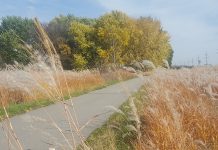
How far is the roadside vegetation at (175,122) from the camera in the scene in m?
5.40

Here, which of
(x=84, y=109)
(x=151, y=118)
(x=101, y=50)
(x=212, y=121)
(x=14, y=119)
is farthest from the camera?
(x=101, y=50)

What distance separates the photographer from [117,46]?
50.4 meters

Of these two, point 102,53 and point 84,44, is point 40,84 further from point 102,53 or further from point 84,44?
point 84,44

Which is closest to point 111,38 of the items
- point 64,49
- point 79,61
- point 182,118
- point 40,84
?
point 79,61

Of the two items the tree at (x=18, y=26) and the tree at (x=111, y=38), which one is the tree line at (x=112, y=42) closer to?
the tree at (x=111, y=38)

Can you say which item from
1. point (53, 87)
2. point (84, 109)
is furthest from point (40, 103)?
point (53, 87)

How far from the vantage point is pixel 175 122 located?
186 inches

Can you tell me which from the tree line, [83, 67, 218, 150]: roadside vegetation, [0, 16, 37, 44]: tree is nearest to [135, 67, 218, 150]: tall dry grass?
[83, 67, 218, 150]: roadside vegetation

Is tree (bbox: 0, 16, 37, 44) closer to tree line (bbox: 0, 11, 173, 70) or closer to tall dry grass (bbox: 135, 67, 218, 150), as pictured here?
tree line (bbox: 0, 11, 173, 70)

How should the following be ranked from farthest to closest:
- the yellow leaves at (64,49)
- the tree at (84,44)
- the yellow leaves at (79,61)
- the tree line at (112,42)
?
the yellow leaves at (64,49) → the tree at (84,44) → the yellow leaves at (79,61) → the tree line at (112,42)

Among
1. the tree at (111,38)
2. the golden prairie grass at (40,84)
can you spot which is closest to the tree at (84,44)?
the tree at (111,38)

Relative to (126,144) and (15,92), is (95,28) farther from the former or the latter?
(126,144)

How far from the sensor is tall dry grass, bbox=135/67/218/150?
17.6 ft

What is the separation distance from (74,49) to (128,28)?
677cm
